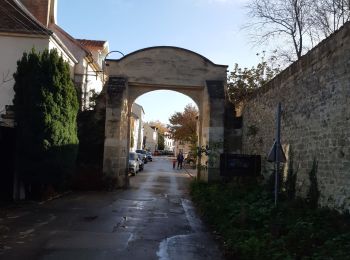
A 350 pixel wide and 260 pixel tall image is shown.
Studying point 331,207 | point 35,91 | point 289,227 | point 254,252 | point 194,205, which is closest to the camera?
point 254,252

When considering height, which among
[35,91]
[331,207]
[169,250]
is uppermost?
[35,91]

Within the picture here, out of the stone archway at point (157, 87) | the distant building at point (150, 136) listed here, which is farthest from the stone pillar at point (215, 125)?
the distant building at point (150, 136)

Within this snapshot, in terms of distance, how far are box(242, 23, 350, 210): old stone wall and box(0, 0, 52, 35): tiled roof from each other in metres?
12.4

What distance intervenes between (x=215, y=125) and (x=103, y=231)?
45.0 feet

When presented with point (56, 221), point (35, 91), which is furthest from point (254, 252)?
point (35, 91)

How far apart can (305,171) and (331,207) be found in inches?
90.2

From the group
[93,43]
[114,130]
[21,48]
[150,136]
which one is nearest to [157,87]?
[114,130]

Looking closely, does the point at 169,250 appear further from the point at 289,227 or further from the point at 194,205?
the point at 194,205

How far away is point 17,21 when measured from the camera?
78.5ft

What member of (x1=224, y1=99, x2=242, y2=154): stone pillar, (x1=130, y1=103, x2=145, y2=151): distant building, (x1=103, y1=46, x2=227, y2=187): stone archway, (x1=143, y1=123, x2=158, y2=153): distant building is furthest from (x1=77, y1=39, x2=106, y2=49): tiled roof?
(x1=143, y1=123, x2=158, y2=153): distant building

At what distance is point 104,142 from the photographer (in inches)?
942

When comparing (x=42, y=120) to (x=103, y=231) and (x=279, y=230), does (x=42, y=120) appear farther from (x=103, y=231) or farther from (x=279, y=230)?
(x=279, y=230)

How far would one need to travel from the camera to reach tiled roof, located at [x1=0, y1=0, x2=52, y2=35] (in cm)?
2347

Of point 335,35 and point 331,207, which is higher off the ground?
point 335,35
